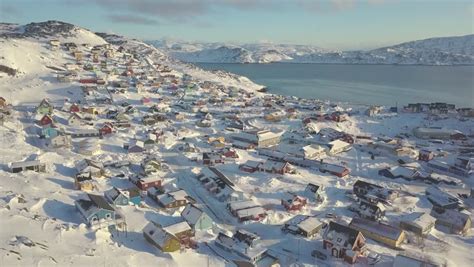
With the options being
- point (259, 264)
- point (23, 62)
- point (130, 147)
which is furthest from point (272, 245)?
point (23, 62)

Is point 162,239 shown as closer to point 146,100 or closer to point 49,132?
point 49,132

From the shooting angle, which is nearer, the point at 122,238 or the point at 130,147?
the point at 122,238

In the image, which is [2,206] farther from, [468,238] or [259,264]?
[468,238]

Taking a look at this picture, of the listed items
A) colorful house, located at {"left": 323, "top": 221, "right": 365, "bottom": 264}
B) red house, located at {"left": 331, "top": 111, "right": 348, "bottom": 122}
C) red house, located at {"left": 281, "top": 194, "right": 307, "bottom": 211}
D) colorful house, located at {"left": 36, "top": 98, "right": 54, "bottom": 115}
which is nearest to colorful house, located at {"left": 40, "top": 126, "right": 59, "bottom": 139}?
colorful house, located at {"left": 36, "top": 98, "right": 54, "bottom": 115}

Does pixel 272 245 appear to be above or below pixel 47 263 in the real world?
below

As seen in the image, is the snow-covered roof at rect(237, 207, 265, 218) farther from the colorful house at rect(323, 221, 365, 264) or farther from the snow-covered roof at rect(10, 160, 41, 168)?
the snow-covered roof at rect(10, 160, 41, 168)

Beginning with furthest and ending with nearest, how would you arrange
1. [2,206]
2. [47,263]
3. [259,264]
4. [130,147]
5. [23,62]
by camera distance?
[23,62]
[130,147]
[2,206]
[259,264]
[47,263]

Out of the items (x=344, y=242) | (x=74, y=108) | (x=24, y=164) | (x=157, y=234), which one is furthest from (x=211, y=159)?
(x=74, y=108)
